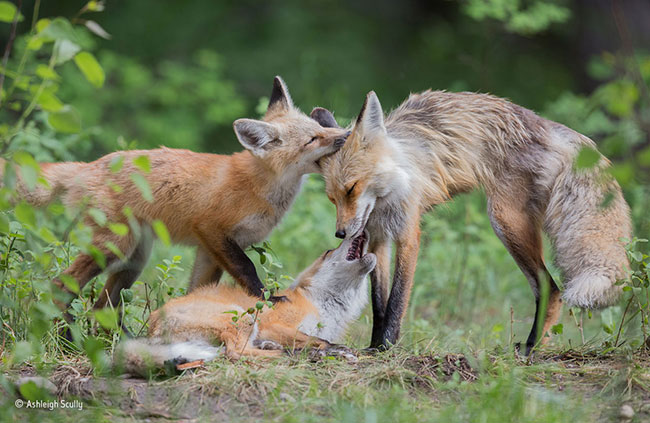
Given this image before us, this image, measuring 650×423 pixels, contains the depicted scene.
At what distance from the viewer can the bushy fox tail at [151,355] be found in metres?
3.39

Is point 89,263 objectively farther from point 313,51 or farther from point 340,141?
point 313,51

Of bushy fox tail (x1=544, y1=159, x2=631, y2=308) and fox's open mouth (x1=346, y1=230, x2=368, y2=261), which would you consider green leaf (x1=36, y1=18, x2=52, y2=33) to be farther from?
bushy fox tail (x1=544, y1=159, x2=631, y2=308)

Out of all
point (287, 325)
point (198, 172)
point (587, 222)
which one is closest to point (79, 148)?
point (198, 172)

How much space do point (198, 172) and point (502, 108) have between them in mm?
2175

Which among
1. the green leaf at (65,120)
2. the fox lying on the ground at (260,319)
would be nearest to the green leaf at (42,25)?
the green leaf at (65,120)

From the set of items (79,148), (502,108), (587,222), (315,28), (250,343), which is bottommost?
(250,343)

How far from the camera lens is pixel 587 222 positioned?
4.35 m

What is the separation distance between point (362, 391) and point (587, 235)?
1.90m

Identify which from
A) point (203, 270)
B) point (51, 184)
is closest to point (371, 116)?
point (203, 270)

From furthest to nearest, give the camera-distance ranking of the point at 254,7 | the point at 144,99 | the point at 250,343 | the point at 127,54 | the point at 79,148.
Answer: the point at 254,7
the point at 127,54
the point at 144,99
the point at 79,148
the point at 250,343

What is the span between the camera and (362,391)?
3256mm

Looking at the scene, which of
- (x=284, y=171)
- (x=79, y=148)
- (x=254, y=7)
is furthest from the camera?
→ (x=254, y=7)

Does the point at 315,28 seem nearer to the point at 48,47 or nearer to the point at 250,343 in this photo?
the point at 48,47

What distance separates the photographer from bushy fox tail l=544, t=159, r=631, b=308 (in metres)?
3.87
